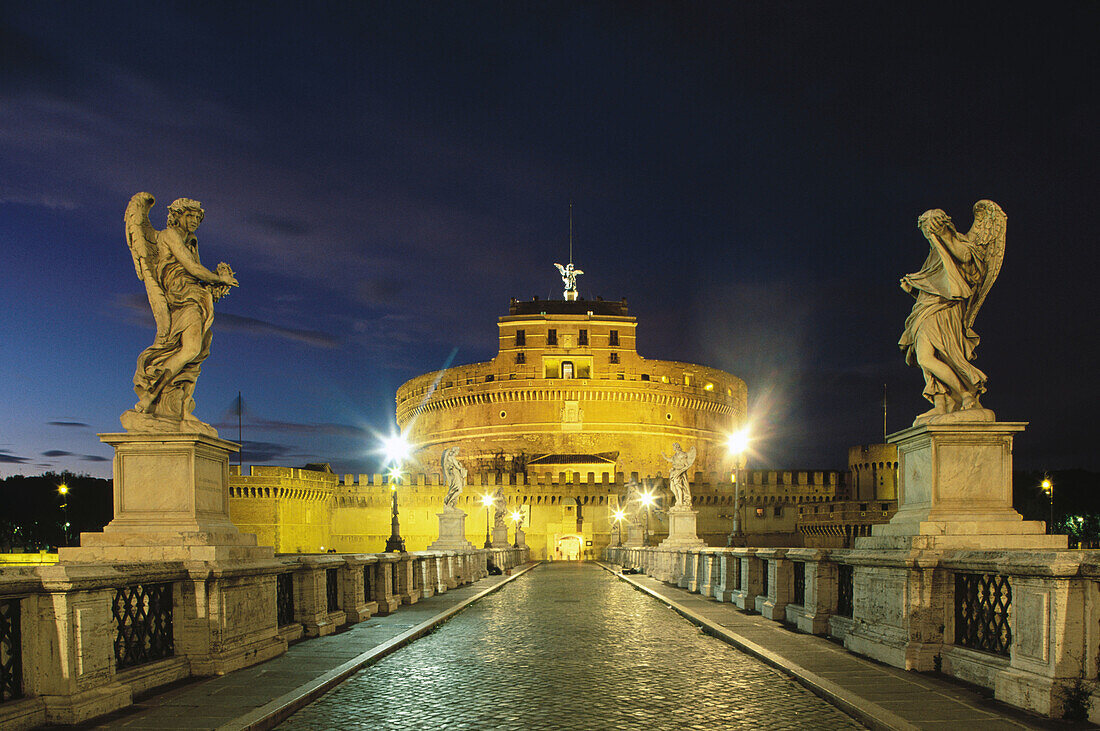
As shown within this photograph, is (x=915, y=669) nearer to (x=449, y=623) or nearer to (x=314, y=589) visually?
(x=314, y=589)

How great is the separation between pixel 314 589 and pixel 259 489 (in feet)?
188

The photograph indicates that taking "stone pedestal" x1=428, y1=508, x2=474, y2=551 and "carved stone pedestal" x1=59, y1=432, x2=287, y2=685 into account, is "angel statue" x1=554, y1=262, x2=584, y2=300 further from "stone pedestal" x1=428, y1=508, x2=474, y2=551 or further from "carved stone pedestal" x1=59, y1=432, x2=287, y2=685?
"carved stone pedestal" x1=59, y1=432, x2=287, y2=685

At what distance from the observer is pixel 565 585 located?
981 inches

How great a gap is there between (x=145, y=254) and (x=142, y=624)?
3.42 metres

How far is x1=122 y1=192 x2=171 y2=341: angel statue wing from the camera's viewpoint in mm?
8719

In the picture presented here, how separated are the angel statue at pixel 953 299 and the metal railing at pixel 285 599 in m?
6.79

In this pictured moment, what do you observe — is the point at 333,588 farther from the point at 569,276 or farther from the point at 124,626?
the point at 569,276

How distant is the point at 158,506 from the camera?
828cm

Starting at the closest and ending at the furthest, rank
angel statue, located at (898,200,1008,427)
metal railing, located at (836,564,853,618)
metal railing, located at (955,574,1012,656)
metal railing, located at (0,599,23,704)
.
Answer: metal railing, located at (0,599,23,704), metal railing, located at (955,574,1012,656), angel statue, located at (898,200,1008,427), metal railing, located at (836,564,853,618)

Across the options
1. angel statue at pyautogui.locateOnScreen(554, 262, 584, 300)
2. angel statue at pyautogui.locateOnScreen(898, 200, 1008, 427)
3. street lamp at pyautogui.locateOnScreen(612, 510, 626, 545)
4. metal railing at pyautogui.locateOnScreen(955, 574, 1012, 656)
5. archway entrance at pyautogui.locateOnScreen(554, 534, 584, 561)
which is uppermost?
angel statue at pyautogui.locateOnScreen(554, 262, 584, 300)

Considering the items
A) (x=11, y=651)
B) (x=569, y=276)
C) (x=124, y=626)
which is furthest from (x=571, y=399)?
(x=11, y=651)

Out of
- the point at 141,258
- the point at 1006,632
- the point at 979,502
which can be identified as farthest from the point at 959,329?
the point at 141,258

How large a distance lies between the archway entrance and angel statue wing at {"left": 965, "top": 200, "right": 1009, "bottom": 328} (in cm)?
5808

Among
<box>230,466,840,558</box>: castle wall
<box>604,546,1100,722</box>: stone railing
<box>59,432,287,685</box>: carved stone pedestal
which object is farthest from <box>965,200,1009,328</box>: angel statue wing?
<box>230,466,840,558</box>: castle wall
